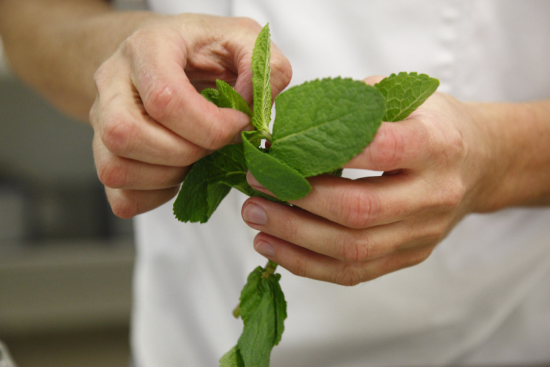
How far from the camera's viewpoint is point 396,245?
1.39 ft

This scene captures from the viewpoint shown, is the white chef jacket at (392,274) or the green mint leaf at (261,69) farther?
the white chef jacket at (392,274)

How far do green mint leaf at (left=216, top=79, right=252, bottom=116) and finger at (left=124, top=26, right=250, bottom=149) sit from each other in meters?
0.01

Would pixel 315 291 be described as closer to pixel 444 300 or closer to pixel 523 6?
pixel 444 300

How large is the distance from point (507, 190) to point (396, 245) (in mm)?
264

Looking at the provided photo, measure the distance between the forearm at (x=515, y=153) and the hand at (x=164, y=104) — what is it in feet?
0.87

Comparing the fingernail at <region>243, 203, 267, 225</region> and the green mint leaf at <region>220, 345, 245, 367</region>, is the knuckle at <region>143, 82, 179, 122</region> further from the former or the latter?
the green mint leaf at <region>220, 345, 245, 367</region>

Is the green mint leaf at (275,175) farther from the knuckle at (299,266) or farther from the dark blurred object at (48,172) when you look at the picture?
the dark blurred object at (48,172)

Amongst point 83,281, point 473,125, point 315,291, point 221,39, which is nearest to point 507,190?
point 473,125

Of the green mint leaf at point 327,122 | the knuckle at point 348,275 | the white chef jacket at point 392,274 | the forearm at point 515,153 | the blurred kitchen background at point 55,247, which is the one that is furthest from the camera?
the blurred kitchen background at point 55,247

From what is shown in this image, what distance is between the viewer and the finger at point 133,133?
0.36 meters

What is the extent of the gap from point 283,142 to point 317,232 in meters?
0.09

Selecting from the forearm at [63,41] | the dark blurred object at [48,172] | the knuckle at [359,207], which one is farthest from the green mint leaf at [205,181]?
the dark blurred object at [48,172]

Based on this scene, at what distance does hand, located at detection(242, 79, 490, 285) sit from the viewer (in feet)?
1.22

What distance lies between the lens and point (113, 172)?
1.29 feet
